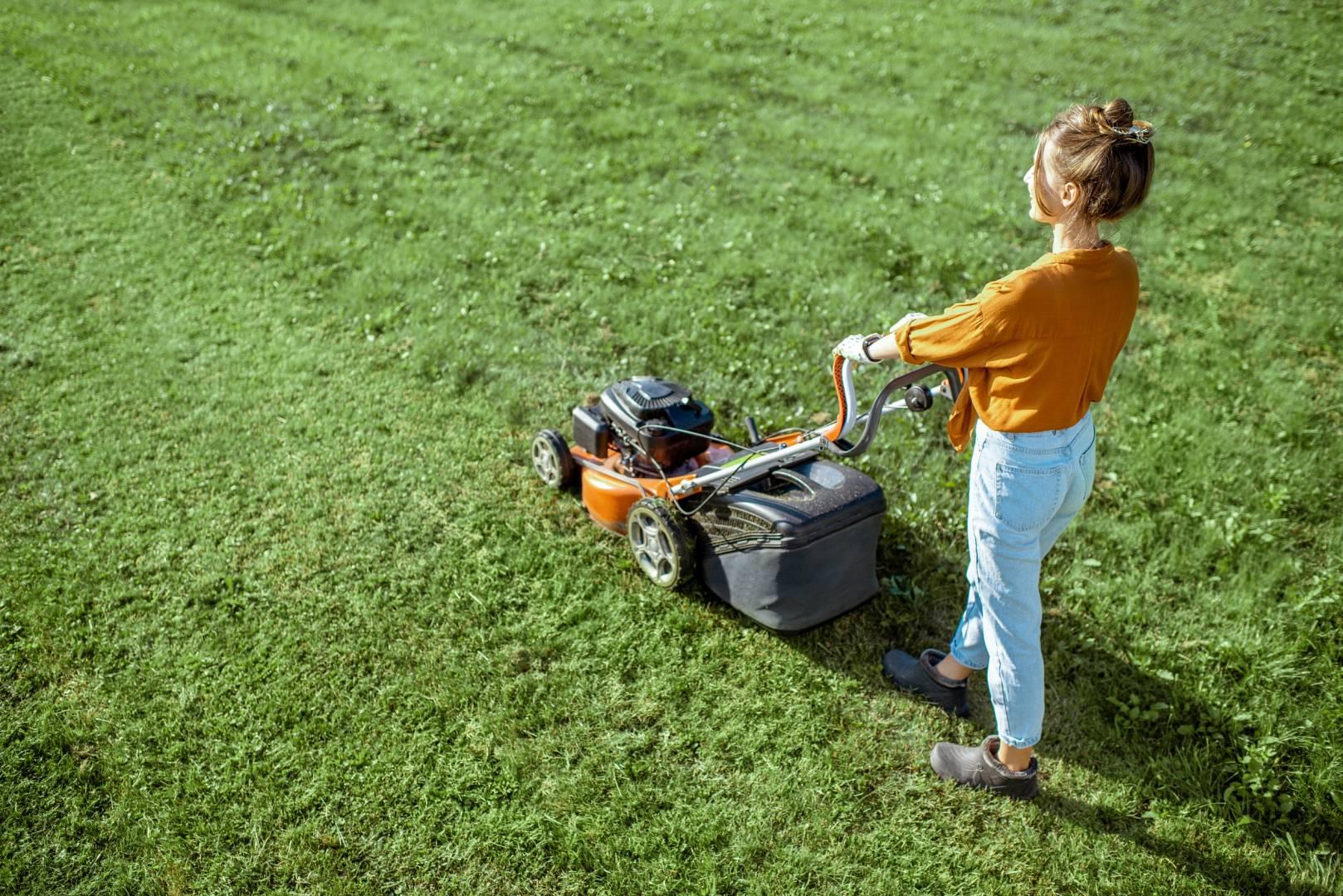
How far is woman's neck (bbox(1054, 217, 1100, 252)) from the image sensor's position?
2.66 meters

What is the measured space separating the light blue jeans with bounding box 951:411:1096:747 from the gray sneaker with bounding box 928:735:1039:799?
6.0 inches

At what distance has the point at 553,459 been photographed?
4.73 meters

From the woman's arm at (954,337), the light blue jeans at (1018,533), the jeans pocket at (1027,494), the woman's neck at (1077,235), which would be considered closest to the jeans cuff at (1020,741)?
the light blue jeans at (1018,533)

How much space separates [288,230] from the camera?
23.0ft

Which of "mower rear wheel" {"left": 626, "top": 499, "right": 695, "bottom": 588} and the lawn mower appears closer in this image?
the lawn mower

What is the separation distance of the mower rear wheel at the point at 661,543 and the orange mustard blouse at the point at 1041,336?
146cm

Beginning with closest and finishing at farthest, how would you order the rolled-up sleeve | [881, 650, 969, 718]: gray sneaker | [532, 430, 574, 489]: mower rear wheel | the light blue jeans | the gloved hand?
the rolled-up sleeve < the light blue jeans < the gloved hand < [881, 650, 969, 718]: gray sneaker < [532, 430, 574, 489]: mower rear wheel

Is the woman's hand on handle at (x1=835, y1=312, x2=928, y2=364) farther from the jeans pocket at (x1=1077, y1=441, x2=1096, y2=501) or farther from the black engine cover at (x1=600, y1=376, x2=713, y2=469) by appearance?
the black engine cover at (x1=600, y1=376, x2=713, y2=469)

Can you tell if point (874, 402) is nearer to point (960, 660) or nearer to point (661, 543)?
point (960, 660)

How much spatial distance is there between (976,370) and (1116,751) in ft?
5.95

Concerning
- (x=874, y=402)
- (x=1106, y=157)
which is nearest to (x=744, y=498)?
(x=874, y=402)

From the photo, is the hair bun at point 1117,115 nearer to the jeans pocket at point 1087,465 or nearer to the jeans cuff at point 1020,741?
the jeans pocket at point 1087,465

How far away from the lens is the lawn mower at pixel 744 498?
11.9 feet

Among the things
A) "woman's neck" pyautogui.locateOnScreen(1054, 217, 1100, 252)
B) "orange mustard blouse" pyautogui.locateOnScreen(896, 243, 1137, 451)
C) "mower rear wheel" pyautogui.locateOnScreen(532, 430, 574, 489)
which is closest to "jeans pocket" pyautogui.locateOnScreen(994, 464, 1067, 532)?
"orange mustard blouse" pyautogui.locateOnScreen(896, 243, 1137, 451)
